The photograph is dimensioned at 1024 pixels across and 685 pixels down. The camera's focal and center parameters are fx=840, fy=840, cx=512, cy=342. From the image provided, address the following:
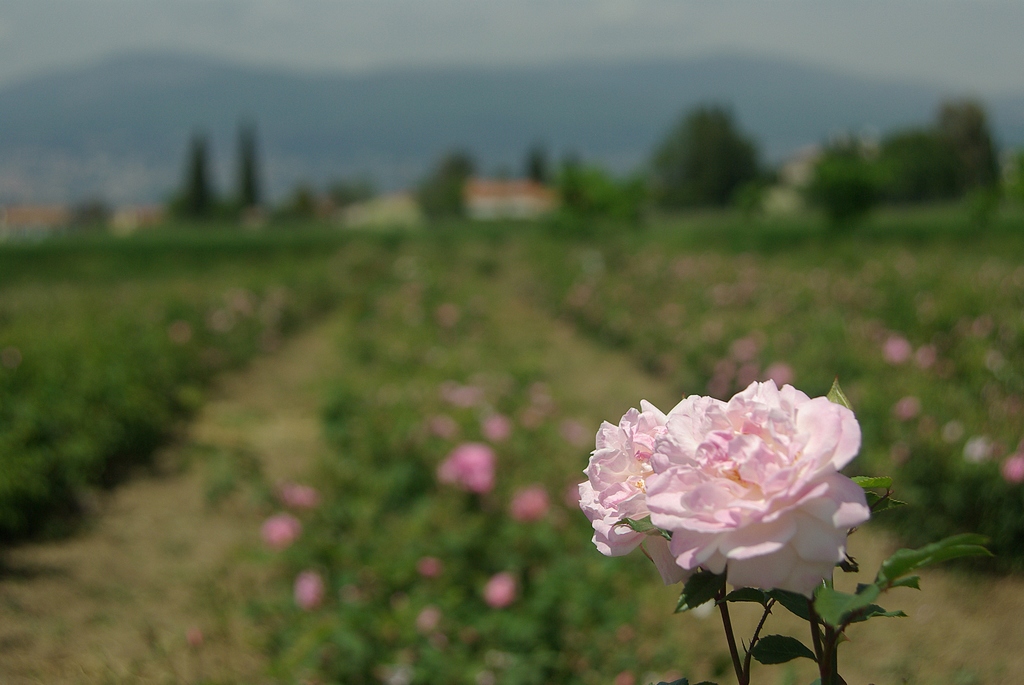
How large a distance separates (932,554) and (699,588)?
156mm

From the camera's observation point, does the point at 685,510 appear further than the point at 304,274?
No

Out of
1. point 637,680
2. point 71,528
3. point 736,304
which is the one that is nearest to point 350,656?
point 637,680

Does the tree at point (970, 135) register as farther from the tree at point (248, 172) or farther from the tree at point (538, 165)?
the tree at point (538, 165)

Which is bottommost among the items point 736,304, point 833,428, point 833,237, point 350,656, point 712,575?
point 833,237

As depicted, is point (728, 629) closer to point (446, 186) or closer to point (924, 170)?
point (924, 170)

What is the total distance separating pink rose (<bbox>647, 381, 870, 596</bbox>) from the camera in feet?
1.74

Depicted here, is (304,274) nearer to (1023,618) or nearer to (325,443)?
(325,443)

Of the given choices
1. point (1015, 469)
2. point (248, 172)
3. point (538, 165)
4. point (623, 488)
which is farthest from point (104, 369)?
point (538, 165)

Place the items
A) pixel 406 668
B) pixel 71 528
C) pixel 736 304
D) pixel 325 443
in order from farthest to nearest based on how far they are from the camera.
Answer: pixel 736 304
pixel 325 443
pixel 71 528
pixel 406 668

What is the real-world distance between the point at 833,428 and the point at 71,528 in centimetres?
374

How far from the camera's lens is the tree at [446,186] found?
228 feet

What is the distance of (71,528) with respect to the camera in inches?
140

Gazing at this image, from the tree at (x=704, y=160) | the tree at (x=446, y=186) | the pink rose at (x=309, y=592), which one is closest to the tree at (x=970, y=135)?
the tree at (x=704, y=160)

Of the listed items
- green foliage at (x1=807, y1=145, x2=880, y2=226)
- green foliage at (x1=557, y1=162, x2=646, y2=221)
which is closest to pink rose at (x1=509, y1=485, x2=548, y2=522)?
green foliage at (x1=807, y1=145, x2=880, y2=226)
